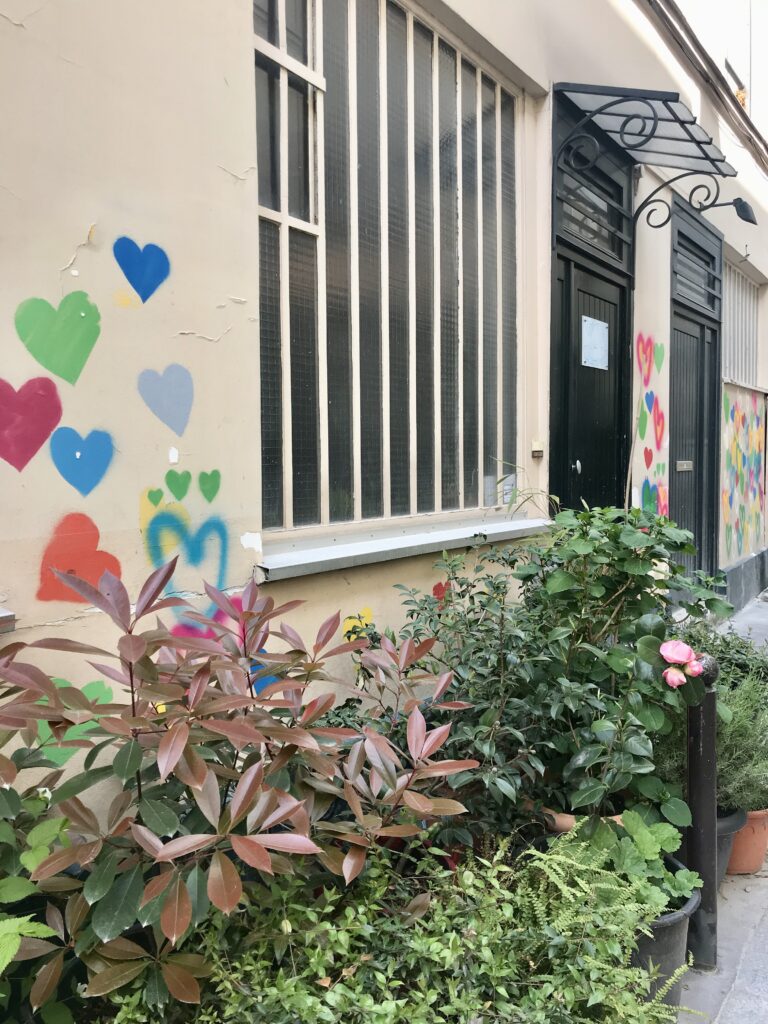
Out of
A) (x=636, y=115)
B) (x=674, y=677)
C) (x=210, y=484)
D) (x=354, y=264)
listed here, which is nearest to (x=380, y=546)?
(x=210, y=484)

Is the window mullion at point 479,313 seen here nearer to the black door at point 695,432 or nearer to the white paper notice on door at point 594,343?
the white paper notice on door at point 594,343

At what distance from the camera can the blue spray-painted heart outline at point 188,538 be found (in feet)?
8.32

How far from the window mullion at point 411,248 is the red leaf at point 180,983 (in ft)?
8.03

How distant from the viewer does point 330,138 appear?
11.0 feet

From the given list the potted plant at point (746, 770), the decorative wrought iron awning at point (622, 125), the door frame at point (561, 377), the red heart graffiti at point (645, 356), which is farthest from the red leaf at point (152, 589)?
the red heart graffiti at point (645, 356)

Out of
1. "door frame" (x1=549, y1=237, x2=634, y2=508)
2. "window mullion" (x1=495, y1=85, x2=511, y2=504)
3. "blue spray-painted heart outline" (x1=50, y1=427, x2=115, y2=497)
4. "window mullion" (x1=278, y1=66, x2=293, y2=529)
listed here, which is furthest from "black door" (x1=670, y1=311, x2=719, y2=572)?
"blue spray-painted heart outline" (x1=50, y1=427, x2=115, y2=497)

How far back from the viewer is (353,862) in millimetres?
1835

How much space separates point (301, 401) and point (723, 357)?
22.6 feet

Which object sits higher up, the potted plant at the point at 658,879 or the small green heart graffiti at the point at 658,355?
the small green heart graffiti at the point at 658,355

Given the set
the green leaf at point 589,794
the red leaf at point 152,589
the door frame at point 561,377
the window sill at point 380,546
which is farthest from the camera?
the door frame at point 561,377

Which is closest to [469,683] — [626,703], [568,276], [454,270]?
[626,703]

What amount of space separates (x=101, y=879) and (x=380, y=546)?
197 cm

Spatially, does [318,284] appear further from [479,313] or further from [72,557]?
[72,557]

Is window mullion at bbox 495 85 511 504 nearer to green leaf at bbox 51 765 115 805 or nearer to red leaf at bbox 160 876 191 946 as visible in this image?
green leaf at bbox 51 765 115 805
